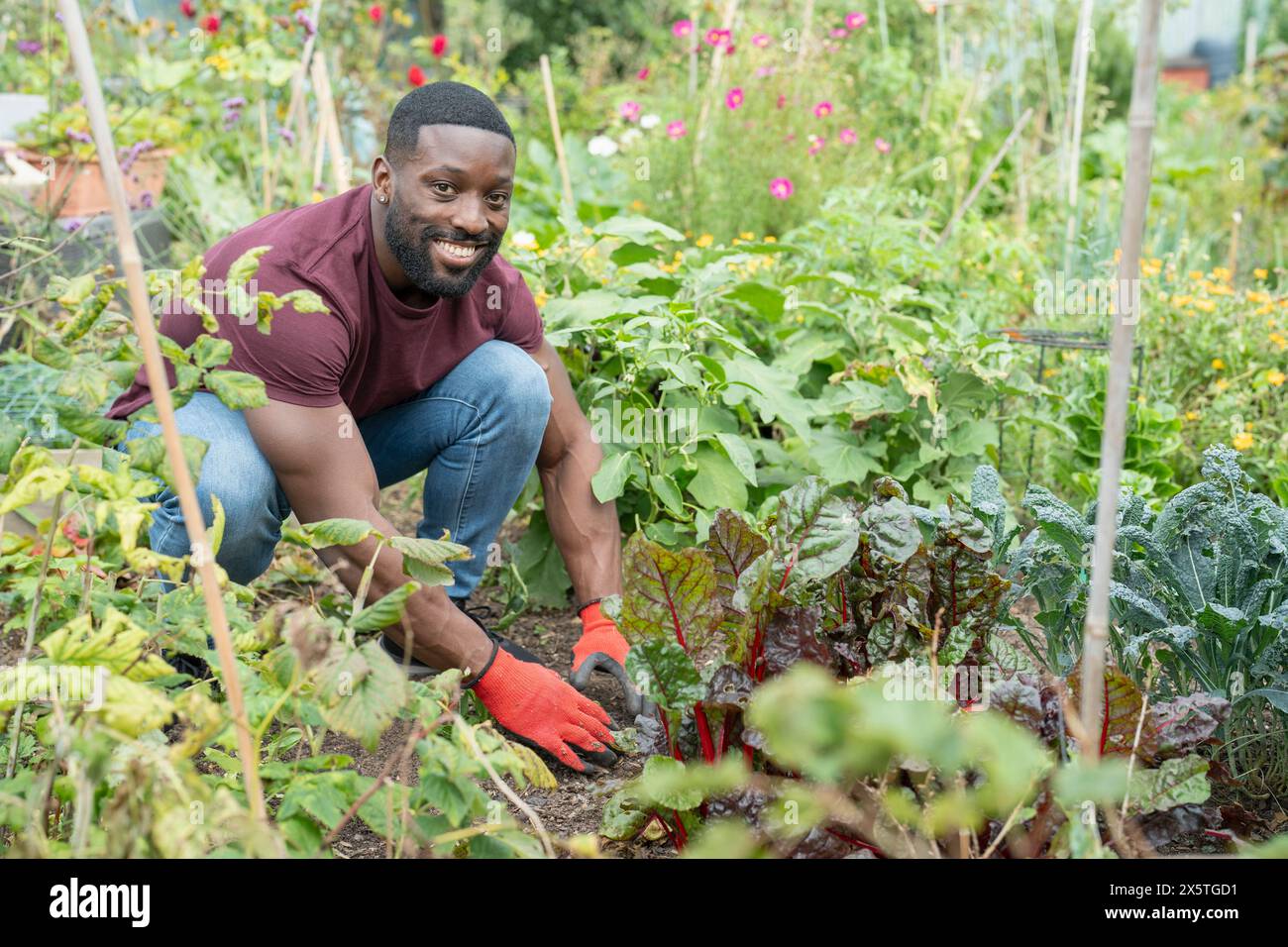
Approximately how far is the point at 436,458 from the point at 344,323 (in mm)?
469

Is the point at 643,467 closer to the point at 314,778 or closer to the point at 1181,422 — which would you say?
the point at 314,778

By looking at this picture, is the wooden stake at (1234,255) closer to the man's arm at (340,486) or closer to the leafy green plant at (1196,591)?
the leafy green plant at (1196,591)

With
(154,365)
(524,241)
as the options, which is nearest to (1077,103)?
(524,241)

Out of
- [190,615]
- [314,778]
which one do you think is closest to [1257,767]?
[314,778]

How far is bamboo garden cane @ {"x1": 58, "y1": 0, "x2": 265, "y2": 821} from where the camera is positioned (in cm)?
112

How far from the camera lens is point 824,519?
5.46 ft

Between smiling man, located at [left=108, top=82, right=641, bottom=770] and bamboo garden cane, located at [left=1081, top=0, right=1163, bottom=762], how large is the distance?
1023 millimetres

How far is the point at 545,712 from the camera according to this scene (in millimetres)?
1972

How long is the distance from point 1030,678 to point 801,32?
15.4 ft

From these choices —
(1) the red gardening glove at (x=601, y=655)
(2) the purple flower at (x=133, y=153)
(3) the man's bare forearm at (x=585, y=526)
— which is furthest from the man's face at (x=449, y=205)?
(2) the purple flower at (x=133, y=153)

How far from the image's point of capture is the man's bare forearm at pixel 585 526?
2.38 meters

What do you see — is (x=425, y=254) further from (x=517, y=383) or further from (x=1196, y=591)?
(x=1196, y=591)

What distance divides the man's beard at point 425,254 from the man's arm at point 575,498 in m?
0.37

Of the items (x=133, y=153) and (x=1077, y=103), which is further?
(x=1077, y=103)
